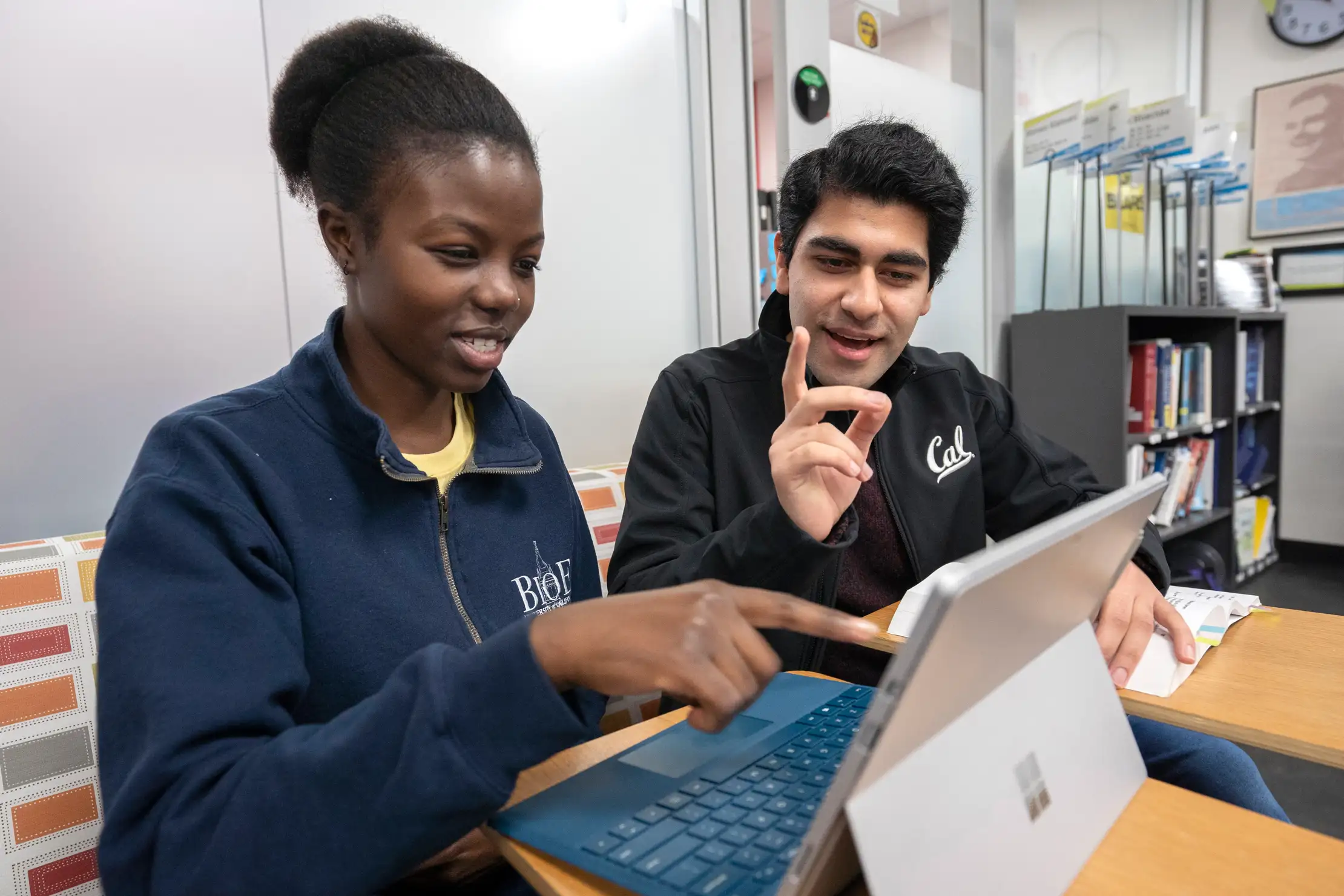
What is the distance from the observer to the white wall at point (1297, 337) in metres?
3.85

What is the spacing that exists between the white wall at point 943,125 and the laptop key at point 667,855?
6.77 feet

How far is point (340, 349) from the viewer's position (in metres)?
0.92

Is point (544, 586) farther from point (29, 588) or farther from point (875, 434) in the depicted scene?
point (29, 588)

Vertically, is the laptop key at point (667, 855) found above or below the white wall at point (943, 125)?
below

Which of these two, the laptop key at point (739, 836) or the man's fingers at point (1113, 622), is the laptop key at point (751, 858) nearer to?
the laptop key at point (739, 836)

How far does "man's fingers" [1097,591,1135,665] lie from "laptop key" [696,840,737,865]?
514 mm

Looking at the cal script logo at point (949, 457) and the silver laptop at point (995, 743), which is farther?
the cal script logo at point (949, 457)

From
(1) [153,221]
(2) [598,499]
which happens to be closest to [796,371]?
(2) [598,499]

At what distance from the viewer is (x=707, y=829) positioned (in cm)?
55

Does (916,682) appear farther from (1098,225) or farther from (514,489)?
(1098,225)

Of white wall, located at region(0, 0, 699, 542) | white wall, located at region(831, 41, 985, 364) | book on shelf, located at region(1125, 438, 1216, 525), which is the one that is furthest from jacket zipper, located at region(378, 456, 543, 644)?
book on shelf, located at region(1125, 438, 1216, 525)

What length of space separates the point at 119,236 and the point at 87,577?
0.59 m

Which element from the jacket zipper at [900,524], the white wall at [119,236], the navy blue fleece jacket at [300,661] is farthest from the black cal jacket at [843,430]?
the white wall at [119,236]

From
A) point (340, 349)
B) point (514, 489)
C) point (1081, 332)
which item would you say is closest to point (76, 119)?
point (340, 349)
